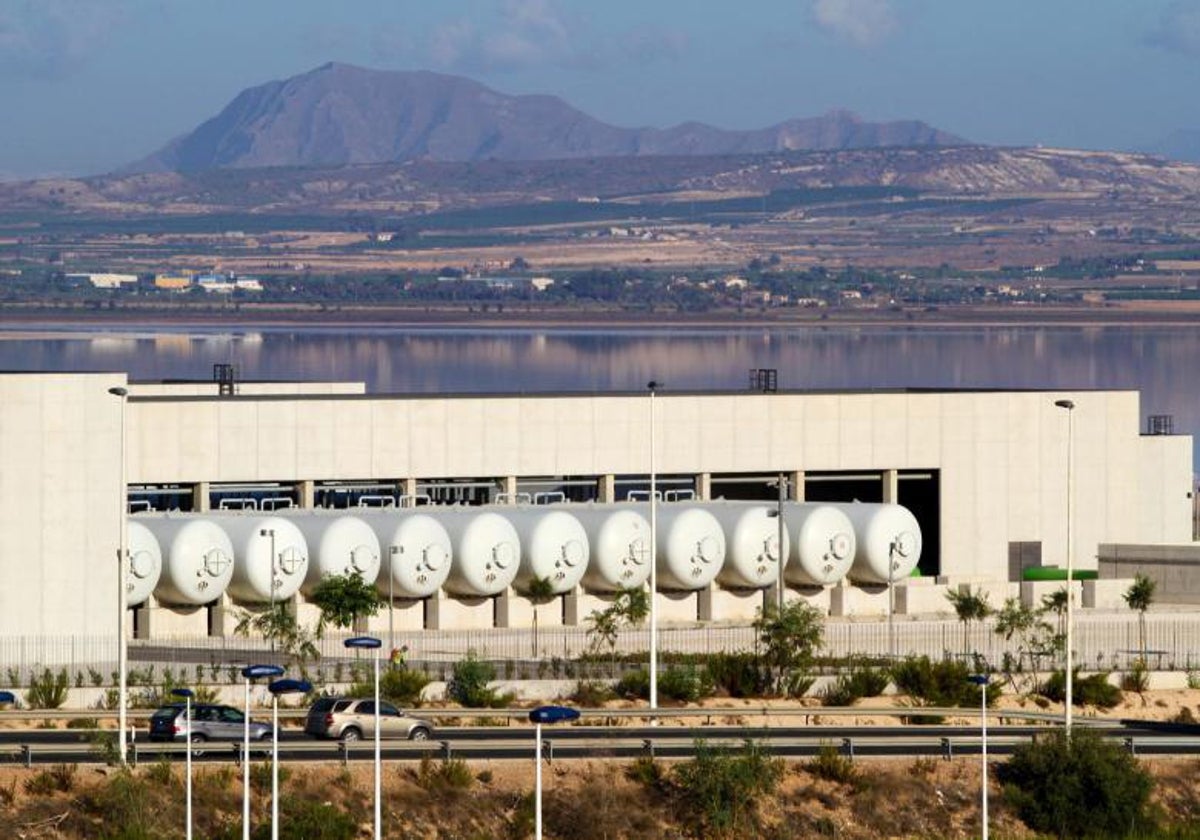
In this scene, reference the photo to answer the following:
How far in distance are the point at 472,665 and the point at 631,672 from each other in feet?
14.2

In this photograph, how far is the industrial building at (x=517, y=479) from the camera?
61625mm

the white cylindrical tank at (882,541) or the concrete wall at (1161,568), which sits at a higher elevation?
the white cylindrical tank at (882,541)

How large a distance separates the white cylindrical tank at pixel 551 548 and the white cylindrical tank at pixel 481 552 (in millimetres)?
345

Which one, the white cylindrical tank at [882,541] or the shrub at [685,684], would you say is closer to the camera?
the shrub at [685,684]

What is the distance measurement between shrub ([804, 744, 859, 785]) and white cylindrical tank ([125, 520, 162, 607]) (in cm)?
2155

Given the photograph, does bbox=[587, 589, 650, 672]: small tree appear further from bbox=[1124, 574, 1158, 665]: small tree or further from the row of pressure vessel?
bbox=[1124, 574, 1158, 665]: small tree

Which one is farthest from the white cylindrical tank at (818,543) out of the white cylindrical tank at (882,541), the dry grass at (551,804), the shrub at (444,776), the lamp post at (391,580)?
the shrub at (444,776)

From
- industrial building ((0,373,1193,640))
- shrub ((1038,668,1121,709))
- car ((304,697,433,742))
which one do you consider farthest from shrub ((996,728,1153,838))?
industrial building ((0,373,1193,640))

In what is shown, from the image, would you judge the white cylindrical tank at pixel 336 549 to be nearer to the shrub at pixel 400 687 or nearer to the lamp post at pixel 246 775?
the shrub at pixel 400 687

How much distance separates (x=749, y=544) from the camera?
73312 millimetres

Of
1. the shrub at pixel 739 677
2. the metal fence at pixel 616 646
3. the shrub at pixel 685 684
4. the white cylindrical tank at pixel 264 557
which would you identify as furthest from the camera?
the white cylindrical tank at pixel 264 557

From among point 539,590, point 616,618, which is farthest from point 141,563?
point 616,618

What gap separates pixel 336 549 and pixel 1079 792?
82.3ft

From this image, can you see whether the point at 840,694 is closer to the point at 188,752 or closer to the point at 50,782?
the point at 188,752
